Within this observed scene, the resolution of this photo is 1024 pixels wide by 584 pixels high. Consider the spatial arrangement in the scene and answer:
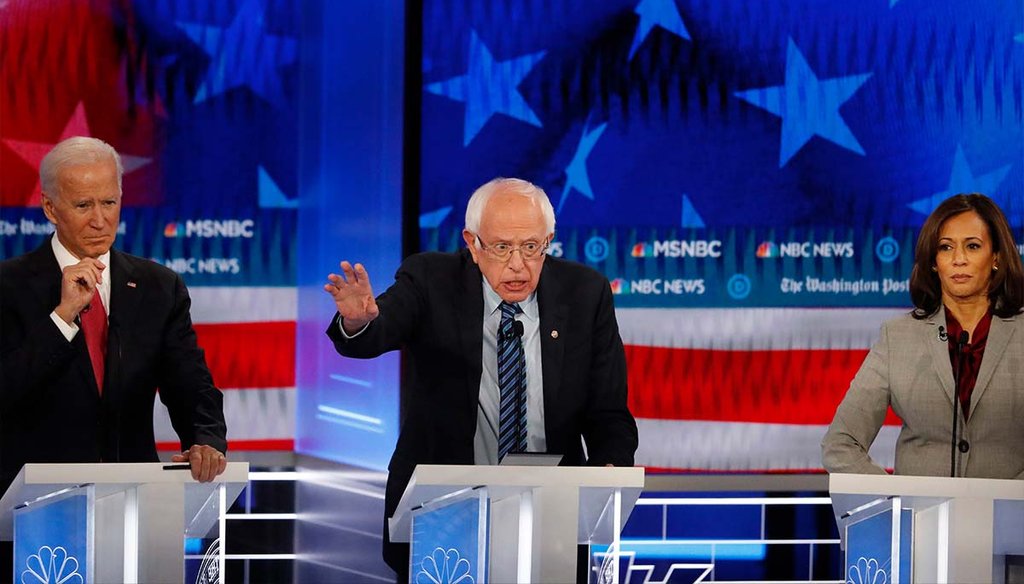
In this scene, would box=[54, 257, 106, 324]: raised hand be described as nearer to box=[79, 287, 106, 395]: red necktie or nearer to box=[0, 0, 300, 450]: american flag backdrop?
box=[79, 287, 106, 395]: red necktie

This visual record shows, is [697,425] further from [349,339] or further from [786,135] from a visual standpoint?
[349,339]

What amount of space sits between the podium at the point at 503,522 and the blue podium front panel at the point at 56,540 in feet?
2.02

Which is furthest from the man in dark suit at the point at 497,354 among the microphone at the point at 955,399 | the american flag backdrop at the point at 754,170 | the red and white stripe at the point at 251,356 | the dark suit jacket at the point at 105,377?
the red and white stripe at the point at 251,356

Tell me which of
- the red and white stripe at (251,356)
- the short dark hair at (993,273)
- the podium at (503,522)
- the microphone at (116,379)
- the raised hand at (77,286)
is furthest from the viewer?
the red and white stripe at (251,356)

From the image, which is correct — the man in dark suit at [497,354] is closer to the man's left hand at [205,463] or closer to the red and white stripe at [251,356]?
the man's left hand at [205,463]

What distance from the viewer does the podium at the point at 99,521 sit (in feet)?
8.47

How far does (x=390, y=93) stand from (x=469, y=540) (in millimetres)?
2857

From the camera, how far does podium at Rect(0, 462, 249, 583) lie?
8.47 feet

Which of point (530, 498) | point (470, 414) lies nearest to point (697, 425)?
point (470, 414)

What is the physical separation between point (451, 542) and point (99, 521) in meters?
0.66

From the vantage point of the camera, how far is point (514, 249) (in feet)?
11.0

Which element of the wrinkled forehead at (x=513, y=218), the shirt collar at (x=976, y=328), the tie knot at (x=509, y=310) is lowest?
the shirt collar at (x=976, y=328)

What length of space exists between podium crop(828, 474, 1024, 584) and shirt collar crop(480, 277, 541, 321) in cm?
98

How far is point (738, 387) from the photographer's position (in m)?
5.35
